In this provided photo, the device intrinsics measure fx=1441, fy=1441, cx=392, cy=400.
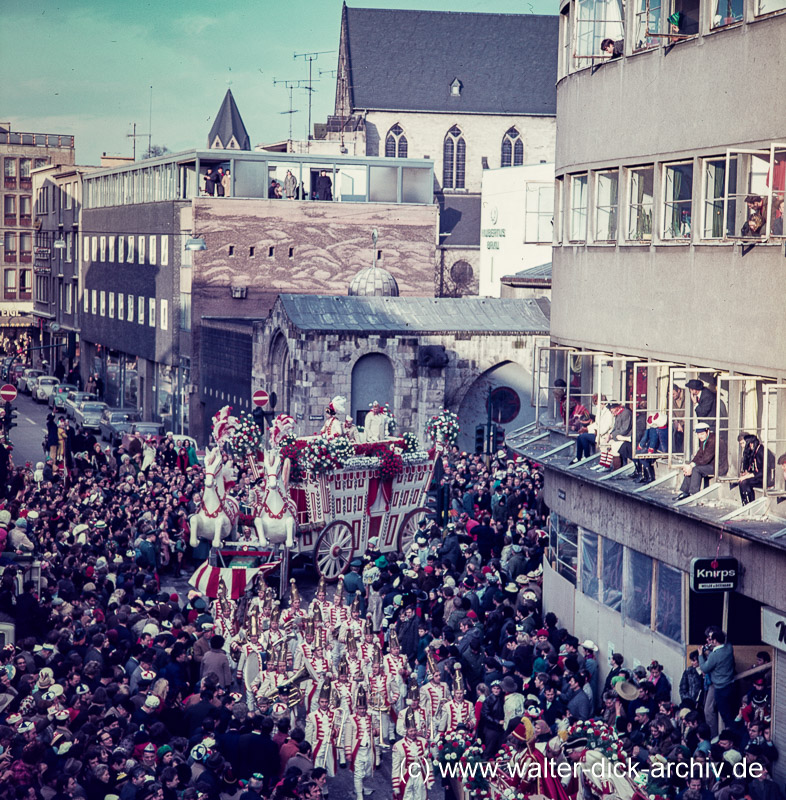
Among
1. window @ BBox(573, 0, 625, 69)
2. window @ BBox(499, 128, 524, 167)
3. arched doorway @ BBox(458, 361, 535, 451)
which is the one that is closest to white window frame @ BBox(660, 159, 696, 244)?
window @ BBox(573, 0, 625, 69)

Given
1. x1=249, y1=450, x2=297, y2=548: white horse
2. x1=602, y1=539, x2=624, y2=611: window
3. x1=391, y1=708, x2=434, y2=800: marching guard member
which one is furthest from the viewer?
x1=249, y1=450, x2=297, y2=548: white horse

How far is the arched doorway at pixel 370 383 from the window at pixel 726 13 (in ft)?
85.1

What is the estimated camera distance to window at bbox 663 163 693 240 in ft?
63.6

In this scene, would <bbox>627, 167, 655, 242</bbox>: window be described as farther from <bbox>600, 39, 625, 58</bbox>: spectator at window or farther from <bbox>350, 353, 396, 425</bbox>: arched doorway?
<bbox>350, 353, 396, 425</bbox>: arched doorway

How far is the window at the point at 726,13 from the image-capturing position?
18.0 m

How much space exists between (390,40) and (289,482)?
61.8 m

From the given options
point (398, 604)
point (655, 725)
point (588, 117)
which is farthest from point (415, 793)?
point (588, 117)

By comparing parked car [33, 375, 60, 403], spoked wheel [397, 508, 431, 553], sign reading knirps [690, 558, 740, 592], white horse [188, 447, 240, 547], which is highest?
sign reading knirps [690, 558, 740, 592]

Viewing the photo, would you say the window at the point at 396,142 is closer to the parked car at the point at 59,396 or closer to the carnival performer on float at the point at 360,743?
the parked car at the point at 59,396

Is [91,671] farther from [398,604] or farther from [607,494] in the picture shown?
[607,494]

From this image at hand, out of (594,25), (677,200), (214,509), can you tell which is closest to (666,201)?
(677,200)

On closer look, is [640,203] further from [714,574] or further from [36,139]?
[36,139]

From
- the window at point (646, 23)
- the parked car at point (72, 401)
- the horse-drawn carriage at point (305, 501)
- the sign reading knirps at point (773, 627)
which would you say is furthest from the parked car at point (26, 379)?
the sign reading knirps at point (773, 627)

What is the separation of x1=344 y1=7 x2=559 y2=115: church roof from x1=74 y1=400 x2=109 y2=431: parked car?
31287 millimetres
